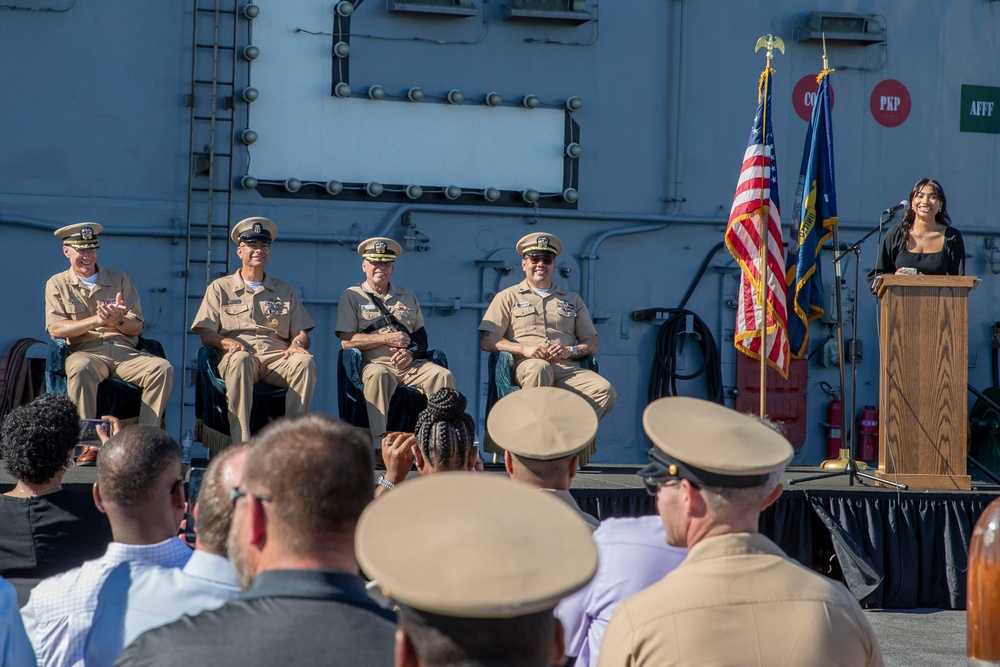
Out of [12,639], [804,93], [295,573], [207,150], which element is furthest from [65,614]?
[804,93]

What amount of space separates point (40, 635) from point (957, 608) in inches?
203

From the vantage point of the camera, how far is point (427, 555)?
1.12m

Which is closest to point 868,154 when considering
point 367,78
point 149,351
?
point 367,78

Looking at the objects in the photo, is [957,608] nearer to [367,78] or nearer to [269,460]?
[367,78]

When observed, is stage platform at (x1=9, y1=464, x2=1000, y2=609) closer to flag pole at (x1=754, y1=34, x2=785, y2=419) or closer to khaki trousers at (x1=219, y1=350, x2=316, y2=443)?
flag pole at (x1=754, y1=34, x2=785, y2=419)

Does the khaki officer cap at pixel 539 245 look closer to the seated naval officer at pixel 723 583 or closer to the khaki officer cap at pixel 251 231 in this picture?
the khaki officer cap at pixel 251 231

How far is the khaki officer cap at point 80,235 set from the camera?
248 inches

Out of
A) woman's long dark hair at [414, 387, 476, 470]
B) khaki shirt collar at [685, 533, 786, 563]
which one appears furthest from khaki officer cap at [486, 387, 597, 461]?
khaki shirt collar at [685, 533, 786, 563]

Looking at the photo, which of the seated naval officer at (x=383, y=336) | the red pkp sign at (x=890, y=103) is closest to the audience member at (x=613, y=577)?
the seated naval officer at (x=383, y=336)

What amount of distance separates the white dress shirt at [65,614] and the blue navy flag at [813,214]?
5524 mm

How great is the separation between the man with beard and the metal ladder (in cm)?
639

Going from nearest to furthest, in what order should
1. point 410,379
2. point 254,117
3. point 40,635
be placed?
point 40,635
point 410,379
point 254,117

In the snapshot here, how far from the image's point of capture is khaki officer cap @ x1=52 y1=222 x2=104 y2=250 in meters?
6.30

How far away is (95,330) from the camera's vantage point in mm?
6164
